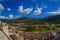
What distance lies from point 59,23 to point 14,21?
1342 millimetres

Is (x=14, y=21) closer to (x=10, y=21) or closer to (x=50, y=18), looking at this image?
(x=10, y=21)

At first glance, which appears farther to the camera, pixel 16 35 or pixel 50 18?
pixel 50 18

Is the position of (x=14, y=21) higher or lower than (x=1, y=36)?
higher

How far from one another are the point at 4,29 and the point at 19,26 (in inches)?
56.4

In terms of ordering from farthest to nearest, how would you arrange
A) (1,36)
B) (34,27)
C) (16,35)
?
(34,27) < (16,35) < (1,36)

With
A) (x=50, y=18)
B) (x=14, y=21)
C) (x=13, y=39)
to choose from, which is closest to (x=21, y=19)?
(x=14, y=21)

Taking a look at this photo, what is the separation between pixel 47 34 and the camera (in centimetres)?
462

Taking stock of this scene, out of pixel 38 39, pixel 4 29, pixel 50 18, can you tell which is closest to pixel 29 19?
pixel 50 18

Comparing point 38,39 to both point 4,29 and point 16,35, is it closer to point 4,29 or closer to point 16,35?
point 16,35

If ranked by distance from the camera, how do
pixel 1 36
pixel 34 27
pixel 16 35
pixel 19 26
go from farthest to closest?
pixel 19 26
pixel 34 27
pixel 16 35
pixel 1 36

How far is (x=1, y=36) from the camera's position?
406 centimetres

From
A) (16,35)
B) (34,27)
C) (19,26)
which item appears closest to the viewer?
(16,35)

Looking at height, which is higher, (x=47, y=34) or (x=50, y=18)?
(x=50, y=18)

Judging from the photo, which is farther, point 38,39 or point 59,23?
point 59,23
